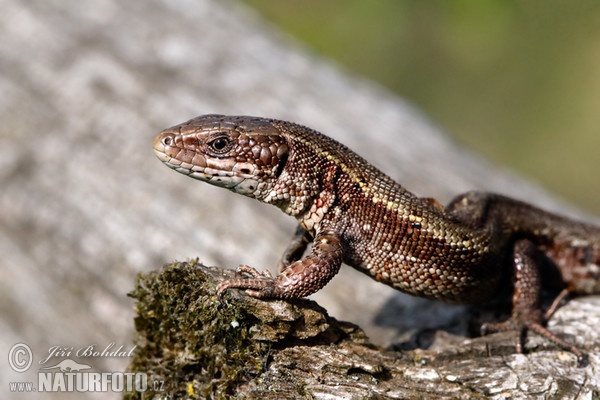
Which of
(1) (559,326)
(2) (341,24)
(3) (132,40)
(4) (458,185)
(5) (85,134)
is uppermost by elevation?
(2) (341,24)

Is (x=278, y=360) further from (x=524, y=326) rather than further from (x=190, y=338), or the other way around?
(x=524, y=326)

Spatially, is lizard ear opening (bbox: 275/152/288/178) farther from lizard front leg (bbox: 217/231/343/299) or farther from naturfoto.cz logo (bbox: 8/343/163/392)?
naturfoto.cz logo (bbox: 8/343/163/392)

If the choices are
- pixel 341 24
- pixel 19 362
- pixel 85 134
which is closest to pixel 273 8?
pixel 341 24

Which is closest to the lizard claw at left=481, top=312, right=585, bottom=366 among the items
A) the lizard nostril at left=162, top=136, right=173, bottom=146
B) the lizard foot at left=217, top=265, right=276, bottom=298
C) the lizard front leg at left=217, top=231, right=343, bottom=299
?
the lizard front leg at left=217, top=231, right=343, bottom=299

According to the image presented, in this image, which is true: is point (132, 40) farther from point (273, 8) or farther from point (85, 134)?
point (273, 8)

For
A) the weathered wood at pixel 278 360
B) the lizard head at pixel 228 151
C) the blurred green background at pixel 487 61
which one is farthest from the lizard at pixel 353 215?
the blurred green background at pixel 487 61

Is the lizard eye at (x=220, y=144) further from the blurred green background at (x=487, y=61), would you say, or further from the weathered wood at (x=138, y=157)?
the blurred green background at (x=487, y=61)
